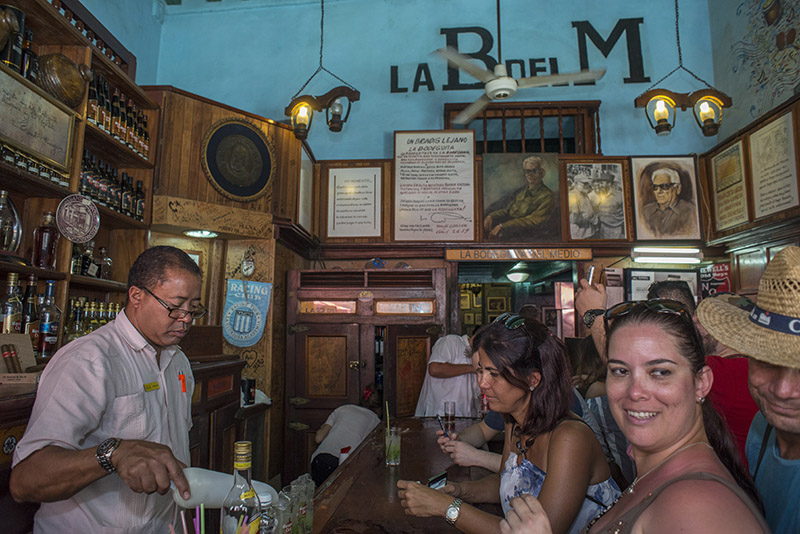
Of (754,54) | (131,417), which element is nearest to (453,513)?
(131,417)

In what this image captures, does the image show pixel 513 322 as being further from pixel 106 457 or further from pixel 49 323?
pixel 49 323

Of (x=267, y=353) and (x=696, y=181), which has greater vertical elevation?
(x=696, y=181)

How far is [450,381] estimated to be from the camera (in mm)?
4492

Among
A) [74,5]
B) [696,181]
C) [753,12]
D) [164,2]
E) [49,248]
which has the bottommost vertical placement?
[49,248]

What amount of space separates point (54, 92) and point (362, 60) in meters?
5.20

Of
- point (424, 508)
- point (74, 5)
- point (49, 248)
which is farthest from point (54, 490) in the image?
point (74, 5)

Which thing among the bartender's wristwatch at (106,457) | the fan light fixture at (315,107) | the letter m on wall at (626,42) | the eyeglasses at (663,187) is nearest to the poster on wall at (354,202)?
the fan light fixture at (315,107)

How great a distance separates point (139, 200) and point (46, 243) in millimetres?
1236

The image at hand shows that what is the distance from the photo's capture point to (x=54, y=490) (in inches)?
51.6

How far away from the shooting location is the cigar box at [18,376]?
1959 millimetres

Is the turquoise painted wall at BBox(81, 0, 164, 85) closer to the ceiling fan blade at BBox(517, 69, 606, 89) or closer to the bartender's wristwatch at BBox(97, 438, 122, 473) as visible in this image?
the ceiling fan blade at BBox(517, 69, 606, 89)

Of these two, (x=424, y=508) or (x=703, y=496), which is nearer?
(x=703, y=496)

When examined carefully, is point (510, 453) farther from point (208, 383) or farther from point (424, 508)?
point (208, 383)

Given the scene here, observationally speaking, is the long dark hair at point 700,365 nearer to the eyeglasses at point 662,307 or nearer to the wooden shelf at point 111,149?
the eyeglasses at point 662,307
